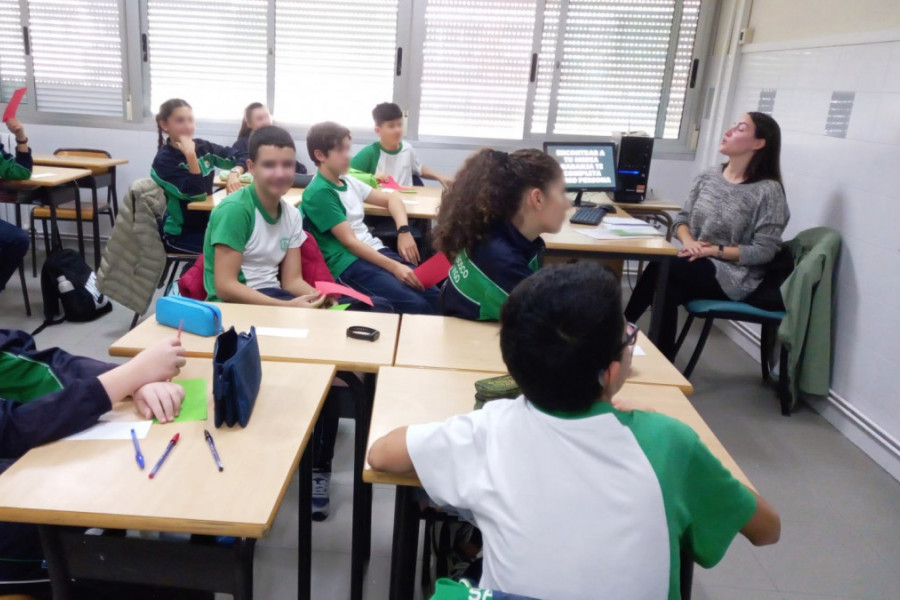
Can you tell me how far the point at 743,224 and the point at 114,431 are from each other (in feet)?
9.93

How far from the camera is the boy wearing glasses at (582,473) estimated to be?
919 mm

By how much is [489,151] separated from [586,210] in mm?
1789

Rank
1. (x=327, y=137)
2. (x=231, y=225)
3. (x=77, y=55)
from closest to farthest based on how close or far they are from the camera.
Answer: (x=231, y=225), (x=327, y=137), (x=77, y=55)

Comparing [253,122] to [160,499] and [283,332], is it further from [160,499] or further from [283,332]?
[160,499]

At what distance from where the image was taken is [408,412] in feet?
4.73

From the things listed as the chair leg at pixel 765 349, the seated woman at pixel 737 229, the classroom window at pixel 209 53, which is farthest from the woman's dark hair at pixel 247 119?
the chair leg at pixel 765 349

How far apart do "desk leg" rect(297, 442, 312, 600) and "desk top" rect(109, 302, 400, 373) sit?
0.86ft

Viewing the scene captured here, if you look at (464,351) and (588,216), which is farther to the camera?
(588,216)

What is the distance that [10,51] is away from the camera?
5.25m

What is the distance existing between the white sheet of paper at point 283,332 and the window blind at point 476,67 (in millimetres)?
3788

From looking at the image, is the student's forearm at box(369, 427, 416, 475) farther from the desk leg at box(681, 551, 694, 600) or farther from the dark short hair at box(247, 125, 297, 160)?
the dark short hair at box(247, 125, 297, 160)

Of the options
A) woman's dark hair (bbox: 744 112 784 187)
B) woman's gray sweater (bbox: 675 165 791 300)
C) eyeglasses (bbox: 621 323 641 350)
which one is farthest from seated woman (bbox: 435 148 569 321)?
woman's dark hair (bbox: 744 112 784 187)

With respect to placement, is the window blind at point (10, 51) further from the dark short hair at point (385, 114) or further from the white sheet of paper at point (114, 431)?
the white sheet of paper at point (114, 431)

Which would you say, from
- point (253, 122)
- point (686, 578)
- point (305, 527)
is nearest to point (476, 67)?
point (253, 122)
